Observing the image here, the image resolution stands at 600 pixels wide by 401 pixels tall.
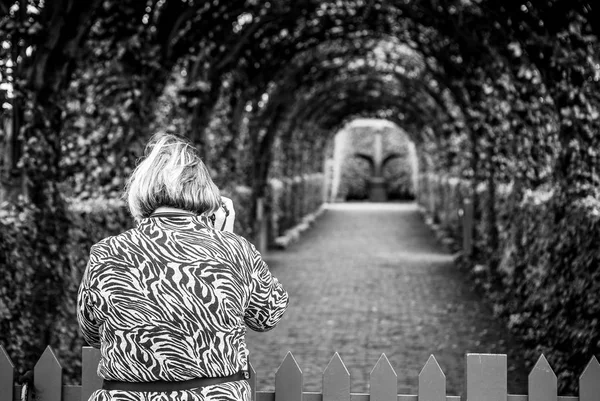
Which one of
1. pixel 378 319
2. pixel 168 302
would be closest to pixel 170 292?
pixel 168 302

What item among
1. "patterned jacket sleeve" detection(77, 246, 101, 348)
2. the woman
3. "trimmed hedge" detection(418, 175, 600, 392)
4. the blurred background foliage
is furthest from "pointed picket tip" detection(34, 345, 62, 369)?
"trimmed hedge" detection(418, 175, 600, 392)

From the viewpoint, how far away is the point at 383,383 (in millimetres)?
3150

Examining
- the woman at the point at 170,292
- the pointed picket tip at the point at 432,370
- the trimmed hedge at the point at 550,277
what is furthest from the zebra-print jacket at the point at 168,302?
the trimmed hedge at the point at 550,277

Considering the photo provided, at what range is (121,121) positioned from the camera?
7754 mm

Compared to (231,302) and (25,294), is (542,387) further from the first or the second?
(25,294)

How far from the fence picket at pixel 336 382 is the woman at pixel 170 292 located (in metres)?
0.59

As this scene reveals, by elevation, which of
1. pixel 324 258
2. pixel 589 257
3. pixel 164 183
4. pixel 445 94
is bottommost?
pixel 324 258

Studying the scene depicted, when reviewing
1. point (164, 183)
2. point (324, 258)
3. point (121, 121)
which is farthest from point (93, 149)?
point (324, 258)

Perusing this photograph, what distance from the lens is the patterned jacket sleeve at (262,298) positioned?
2691 mm

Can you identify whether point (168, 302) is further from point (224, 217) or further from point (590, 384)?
point (590, 384)

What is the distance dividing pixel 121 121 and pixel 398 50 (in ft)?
36.4

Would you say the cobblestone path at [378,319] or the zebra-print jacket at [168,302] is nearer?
the zebra-print jacket at [168,302]

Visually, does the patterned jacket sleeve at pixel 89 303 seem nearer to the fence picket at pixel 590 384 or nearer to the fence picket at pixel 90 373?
the fence picket at pixel 90 373

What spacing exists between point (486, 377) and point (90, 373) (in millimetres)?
1326
